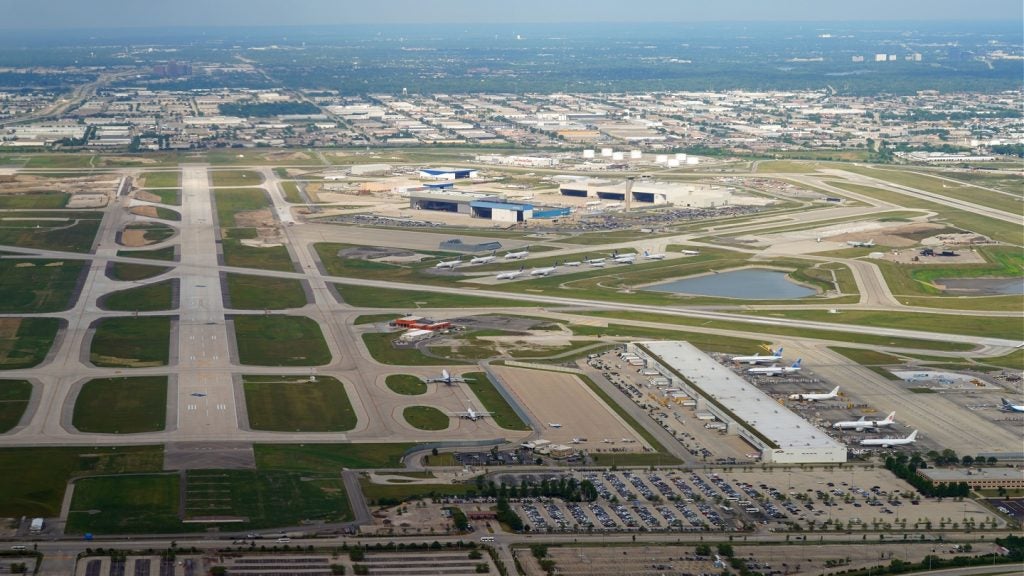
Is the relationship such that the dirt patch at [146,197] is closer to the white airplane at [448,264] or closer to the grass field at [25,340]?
the white airplane at [448,264]

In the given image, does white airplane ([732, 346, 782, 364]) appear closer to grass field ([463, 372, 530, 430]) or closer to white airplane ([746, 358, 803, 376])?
white airplane ([746, 358, 803, 376])

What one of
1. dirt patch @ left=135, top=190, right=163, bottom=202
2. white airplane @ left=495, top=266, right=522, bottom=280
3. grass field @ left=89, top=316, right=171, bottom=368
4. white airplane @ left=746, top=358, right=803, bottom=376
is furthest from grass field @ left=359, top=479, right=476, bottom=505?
dirt patch @ left=135, top=190, right=163, bottom=202


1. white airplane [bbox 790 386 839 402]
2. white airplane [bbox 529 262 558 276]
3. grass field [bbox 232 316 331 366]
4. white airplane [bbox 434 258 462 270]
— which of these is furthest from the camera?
white airplane [bbox 434 258 462 270]

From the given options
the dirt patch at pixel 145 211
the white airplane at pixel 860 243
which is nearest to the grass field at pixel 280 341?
the dirt patch at pixel 145 211

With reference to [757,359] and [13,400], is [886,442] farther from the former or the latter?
[13,400]

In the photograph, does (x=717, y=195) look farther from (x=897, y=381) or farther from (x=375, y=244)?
(x=897, y=381)

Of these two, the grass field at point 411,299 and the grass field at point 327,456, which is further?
the grass field at point 411,299

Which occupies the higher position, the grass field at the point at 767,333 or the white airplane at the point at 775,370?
the white airplane at the point at 775,370

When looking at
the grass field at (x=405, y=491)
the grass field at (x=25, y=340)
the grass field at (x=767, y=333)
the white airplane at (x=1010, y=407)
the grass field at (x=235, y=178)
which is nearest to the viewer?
the grass field at (x=405, y=491)
